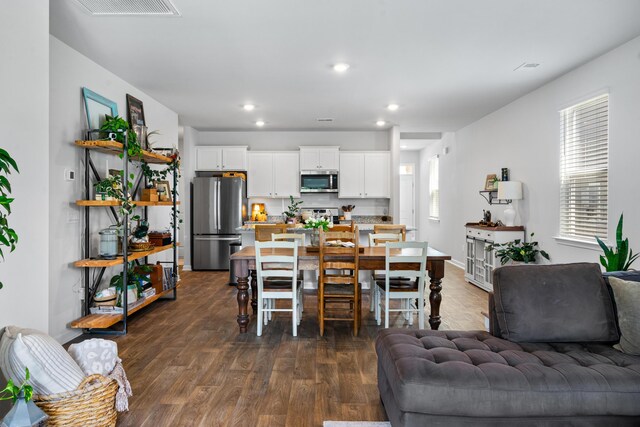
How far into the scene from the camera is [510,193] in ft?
17.8

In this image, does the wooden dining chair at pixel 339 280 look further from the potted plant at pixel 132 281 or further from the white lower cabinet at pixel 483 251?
the white lower cabinet at pixel 483 251

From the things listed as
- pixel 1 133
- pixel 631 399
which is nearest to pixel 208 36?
pixel 1 133

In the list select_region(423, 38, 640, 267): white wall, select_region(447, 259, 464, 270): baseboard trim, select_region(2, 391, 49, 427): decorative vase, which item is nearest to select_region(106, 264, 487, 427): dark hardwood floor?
select_region(2, 391, 49, 427): decorative vase

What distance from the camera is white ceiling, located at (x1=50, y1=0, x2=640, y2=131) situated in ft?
9.77

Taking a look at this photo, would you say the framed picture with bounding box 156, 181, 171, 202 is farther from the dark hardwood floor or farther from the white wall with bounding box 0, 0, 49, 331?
the white wall with bounding box 0, 0, 49, 331

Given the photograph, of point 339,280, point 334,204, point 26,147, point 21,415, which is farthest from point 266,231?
point 21,415

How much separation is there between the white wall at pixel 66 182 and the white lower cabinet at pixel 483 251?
16.2 feet

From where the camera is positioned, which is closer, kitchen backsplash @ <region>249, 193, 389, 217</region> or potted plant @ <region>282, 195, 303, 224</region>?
potted plant @ <region>282, 195, 303, 224</region>

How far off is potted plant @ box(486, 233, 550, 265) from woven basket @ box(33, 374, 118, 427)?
4.73 m

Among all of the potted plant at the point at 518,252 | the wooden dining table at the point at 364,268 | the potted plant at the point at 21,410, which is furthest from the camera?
the potted plant at the point at 518,252

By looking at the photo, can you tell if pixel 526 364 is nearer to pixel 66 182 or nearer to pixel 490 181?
pixel 66 182

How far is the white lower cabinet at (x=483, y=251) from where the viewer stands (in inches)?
213

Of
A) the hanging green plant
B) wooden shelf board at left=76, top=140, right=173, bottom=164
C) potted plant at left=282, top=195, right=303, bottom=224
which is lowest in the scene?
potted plant at left=282, top=195, right=303, bottom=224

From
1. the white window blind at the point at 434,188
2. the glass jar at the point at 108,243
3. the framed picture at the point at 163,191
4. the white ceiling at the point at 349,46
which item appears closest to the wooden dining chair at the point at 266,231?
the framed picture at the point at 163,191
